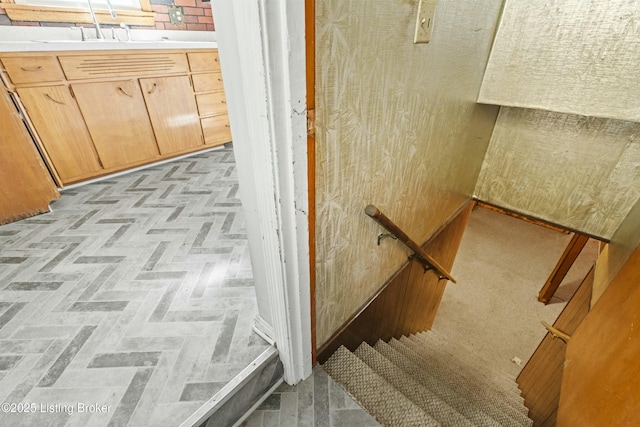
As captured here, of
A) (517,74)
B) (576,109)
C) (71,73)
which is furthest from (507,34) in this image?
(71,73)

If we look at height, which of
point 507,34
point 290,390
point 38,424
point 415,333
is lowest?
point 415,333

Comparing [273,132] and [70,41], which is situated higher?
[70,41]

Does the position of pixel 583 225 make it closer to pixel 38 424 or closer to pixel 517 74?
pixel 517 74

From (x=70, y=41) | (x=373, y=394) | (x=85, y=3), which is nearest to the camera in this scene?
(x=373, y=394)

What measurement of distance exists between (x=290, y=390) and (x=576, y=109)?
211cm

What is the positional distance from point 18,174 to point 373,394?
2742mm

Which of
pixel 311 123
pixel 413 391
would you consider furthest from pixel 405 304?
pixel 311 123

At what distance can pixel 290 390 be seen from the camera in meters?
1.26

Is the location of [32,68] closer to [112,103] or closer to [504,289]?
[112,103]

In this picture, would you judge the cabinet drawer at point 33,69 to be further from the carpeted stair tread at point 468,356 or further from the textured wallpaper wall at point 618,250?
the carpeted stair tread at point 468,356

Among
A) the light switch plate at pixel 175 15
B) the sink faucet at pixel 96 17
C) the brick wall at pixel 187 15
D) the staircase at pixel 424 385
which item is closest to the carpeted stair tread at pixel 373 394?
the staircase at pixel 424 385

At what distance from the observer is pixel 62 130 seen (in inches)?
90.9

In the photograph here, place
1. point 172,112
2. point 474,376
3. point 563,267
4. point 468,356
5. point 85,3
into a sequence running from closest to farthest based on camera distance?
point 474,376, point 85,3, point 172,112, point 468,356, point 563,267

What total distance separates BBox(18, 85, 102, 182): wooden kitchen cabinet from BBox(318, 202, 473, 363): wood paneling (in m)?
2.61
